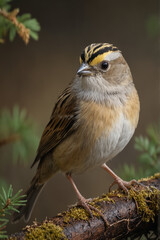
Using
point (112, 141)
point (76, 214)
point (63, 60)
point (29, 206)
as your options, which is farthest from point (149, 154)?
point (63, 60)

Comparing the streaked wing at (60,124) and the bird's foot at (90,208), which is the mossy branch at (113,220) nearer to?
the bird's foot at (90,208)

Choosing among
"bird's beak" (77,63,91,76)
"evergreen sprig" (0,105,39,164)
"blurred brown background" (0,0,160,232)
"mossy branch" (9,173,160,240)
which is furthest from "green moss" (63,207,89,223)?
"blurred brown background" (0,0,160,232)

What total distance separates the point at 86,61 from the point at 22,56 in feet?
6.82

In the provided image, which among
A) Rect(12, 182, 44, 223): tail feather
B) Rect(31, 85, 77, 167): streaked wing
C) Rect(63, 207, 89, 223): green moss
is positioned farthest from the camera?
Rect(12, 182, 44, 223): tail feather

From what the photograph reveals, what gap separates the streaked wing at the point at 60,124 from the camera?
3.60m

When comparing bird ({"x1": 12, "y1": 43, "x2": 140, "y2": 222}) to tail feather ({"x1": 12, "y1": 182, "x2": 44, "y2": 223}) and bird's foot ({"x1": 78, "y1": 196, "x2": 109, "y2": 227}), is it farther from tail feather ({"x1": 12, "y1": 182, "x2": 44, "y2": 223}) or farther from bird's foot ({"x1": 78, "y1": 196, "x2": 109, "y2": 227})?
tail feather ({"x1": 12, "y1": 182, "x2": 44, "y2": 223})

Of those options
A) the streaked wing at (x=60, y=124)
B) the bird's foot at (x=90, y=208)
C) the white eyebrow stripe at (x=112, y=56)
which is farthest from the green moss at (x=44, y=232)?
the white eyebrow stripe at (x=112, y=56)

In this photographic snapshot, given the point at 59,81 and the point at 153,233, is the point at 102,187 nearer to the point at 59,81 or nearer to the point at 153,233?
the point at 59,81

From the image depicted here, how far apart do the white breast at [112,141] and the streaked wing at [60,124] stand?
0.27m

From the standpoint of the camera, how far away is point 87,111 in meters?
3.47

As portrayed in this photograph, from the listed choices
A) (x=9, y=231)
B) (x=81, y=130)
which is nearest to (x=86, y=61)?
(x=81, y=130)

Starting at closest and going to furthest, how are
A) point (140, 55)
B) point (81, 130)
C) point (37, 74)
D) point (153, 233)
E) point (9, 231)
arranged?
point (153, 233)
point (81, 130)
point (9, 231)
point (37, 74)
point (140, 55)

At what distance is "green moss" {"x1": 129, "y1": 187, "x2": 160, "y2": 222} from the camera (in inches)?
123

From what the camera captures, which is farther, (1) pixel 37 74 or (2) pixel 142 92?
(2) pixel 142 92
